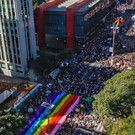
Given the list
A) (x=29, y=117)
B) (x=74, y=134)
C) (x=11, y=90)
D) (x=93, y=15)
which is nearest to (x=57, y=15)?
(x=93, y=15)

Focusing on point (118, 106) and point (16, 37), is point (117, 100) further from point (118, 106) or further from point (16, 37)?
point (16, 37)

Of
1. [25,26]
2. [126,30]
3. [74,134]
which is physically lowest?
[74,134]

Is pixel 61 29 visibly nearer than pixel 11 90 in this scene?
No

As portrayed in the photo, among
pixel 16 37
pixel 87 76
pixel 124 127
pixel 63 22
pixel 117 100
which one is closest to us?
pixel 124 127

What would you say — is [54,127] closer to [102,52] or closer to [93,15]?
[102,52]

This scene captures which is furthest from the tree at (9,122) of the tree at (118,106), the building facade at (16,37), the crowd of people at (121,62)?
the crowd of people at (121,62)

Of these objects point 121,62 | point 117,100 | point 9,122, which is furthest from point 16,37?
point 117,100

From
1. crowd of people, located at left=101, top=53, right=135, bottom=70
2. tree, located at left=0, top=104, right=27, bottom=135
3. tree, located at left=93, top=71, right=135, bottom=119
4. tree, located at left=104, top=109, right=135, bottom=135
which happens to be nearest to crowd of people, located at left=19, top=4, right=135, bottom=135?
crowd of people, located at left=101, top=53, right=135, bottom=70
